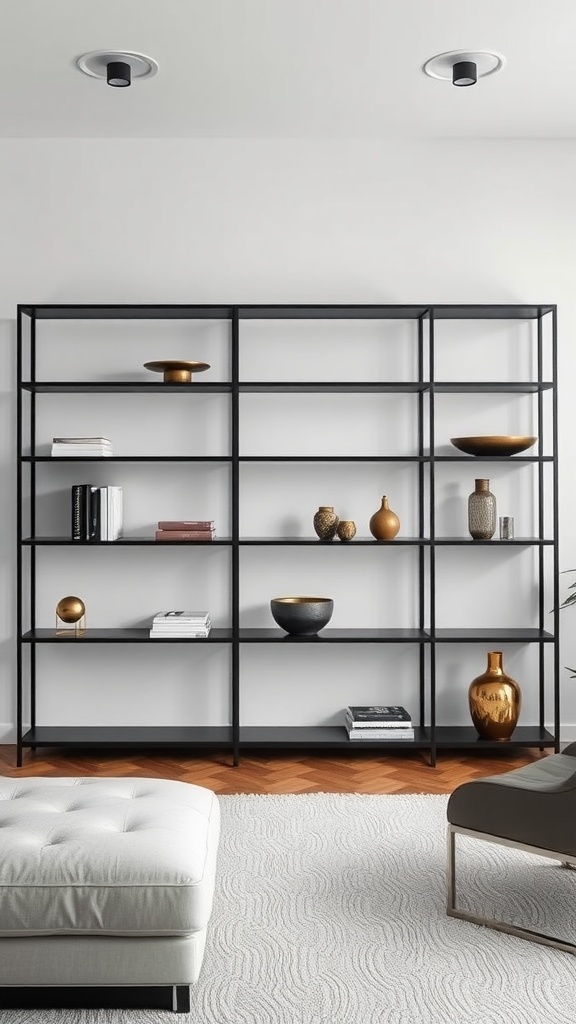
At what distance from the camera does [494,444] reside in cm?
416

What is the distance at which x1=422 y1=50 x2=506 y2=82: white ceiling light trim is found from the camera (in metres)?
3.52

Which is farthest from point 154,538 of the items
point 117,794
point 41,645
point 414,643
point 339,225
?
point 117,794

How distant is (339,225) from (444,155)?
615mm

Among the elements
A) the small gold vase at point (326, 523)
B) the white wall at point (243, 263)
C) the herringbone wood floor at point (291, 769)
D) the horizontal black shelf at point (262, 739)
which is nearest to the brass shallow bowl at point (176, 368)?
the white wall at point (243, 263)

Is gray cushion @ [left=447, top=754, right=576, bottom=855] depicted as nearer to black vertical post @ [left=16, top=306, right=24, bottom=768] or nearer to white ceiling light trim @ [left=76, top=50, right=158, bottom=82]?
black vertical post @ [left=16, top=306, right=24, bottom=768]

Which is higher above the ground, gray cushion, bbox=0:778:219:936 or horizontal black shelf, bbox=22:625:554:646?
horizontal black shelf, bbox=22:625:554:646

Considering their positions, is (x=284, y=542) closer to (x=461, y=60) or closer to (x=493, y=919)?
(x=493, y=919)

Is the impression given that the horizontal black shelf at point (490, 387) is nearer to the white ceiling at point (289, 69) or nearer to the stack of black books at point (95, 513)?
the white ceiling at point (289, 69)

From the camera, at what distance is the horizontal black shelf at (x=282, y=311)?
4.11 meters

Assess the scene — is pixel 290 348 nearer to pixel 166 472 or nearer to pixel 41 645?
pixel 166 472

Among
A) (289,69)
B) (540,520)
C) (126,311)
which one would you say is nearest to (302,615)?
(540,520)

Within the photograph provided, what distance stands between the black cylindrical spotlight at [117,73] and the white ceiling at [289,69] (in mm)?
91

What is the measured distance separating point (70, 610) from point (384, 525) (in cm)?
151

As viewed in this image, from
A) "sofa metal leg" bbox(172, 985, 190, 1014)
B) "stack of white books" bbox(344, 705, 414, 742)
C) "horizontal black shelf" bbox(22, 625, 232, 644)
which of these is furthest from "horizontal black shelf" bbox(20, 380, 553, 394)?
"sofa metal leg" bbox(172, 985, 190, 1014)
